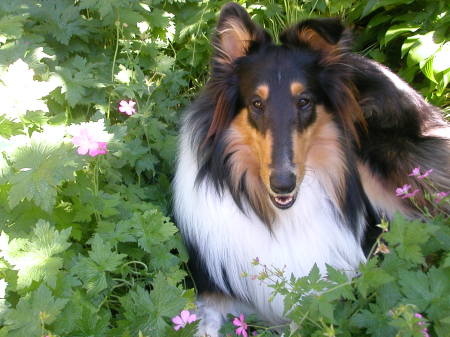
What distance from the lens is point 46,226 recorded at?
2.34 metres

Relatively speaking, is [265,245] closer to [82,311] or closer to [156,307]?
[156,307]

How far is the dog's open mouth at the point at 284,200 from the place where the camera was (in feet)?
8.81

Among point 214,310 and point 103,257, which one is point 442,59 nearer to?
point 214,310

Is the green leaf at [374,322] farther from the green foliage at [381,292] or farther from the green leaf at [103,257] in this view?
the green leaf at [103,257]

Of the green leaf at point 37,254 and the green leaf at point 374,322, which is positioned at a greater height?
the green leaf at point 37,254

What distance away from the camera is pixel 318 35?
2.80 meters

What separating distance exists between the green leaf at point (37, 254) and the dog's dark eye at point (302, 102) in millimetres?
1245

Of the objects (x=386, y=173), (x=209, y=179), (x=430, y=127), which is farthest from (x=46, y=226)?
(x=430, y=127)

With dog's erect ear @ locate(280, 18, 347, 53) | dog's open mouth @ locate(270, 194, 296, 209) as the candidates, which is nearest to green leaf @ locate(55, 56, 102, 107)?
dog's erect ear @ locate(280, 18, 347, 53)

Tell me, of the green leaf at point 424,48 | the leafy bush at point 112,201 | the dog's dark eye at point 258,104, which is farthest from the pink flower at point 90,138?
the green leaf at point 424,48

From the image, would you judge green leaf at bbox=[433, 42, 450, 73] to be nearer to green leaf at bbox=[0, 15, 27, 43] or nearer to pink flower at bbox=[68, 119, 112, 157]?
pink flower at bbox=[68, 119, 112, 157]

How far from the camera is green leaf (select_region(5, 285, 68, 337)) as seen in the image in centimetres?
206

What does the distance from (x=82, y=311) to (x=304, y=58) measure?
63.2 inches

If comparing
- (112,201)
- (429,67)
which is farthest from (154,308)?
(429,67)
